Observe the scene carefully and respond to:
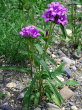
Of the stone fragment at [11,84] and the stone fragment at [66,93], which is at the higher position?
the stone fragment at [11,84]

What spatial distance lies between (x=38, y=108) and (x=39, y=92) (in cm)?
19

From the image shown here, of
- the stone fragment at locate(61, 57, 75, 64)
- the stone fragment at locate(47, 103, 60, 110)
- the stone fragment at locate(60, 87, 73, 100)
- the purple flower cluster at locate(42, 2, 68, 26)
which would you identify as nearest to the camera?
Result: the purple flower cluster at locate(42, 2, 68, 26)

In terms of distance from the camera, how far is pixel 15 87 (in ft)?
6.78

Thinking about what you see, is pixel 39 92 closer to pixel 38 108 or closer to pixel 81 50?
pixel 38 108

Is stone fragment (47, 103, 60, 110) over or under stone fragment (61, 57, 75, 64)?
under

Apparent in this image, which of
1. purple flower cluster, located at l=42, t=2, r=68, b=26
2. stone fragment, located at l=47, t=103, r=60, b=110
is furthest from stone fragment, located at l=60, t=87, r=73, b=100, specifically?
purple flower cluster, located at l=42, t=2, r=68, b=26

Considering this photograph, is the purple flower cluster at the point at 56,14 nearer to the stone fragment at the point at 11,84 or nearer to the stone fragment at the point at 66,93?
the stone fragment at the point at 66,93

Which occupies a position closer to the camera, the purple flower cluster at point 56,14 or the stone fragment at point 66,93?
the purple flower cluster at point 56,14

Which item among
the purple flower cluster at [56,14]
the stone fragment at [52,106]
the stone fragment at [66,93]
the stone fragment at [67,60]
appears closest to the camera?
the purple flower cluster at [56,14]

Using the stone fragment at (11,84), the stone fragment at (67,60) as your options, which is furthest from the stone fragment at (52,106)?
the stone fragment at (67,60)

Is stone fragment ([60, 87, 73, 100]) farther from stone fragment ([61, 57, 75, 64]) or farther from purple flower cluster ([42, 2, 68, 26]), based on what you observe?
purple flower cluster ([42, 2, 68, 26])

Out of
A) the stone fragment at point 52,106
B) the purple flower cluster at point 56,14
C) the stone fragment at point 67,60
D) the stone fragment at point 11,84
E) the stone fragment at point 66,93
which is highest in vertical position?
the purple flower cluster at point 56,14

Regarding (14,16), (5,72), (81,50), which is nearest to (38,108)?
(5,72)

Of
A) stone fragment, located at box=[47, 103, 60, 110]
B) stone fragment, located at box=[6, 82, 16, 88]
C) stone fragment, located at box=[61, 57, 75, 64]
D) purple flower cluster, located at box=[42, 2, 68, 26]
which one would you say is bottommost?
stone fragment, located at box=[47, 103, 60, 110]
